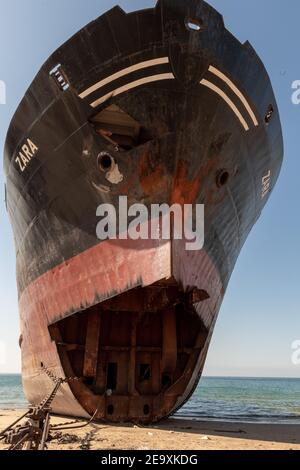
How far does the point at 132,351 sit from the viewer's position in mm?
7324

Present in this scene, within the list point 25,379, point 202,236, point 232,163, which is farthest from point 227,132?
point 25,379

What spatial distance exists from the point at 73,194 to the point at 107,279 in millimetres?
1672

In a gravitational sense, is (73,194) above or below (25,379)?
above

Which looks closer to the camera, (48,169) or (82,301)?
(82,301)

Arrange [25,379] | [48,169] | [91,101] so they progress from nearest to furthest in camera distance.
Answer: [91,101] < [48,169] < [25,379]

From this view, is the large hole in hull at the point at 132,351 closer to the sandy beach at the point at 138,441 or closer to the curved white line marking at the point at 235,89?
the sandy beach at the point at 138,441

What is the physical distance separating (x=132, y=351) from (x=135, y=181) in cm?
323

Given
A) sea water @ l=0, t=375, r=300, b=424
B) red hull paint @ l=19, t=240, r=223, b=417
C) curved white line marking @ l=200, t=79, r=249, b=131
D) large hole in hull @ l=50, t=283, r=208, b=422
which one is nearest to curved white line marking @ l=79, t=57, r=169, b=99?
curved white line marking @ l=200, t=79, r=249, b=131

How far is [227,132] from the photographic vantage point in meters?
6.62

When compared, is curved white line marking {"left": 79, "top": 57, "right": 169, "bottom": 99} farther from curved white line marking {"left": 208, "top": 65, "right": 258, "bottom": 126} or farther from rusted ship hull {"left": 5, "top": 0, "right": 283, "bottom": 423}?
curved white line marking {"left": 208, "top": 65, "right": 258, "bottom": 126}

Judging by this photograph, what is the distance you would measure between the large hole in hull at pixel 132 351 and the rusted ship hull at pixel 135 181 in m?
0.02

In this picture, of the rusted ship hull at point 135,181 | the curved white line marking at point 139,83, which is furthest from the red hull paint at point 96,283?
the curved white line marking at point 139,83
